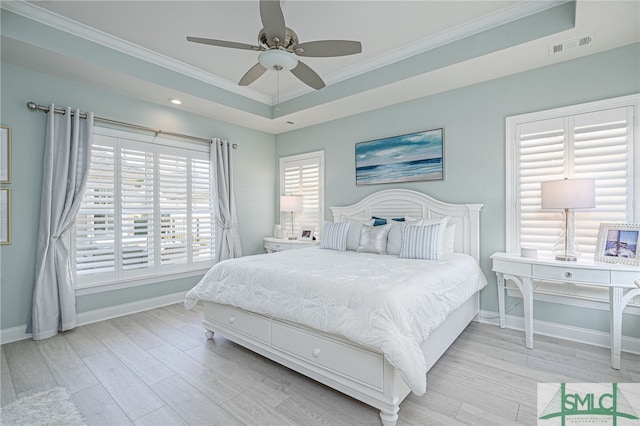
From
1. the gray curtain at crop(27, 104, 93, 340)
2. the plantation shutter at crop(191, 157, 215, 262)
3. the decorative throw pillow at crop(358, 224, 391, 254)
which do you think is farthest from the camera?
the plantation shutter at crop(191, 157, 215, 262)

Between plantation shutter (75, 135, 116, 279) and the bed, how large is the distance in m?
1.39

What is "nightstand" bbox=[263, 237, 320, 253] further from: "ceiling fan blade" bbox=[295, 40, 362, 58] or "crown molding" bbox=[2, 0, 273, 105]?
"ceiling fan blade" bbox=[295, 40, 362, 58]

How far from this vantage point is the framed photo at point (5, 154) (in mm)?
2904

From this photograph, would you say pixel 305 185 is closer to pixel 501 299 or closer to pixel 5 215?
pixel 501 299

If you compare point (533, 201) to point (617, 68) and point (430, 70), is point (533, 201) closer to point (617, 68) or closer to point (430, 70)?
point (617, 68)

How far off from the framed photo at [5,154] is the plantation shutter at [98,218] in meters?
0.62

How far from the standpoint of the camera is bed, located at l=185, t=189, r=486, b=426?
1.77 m

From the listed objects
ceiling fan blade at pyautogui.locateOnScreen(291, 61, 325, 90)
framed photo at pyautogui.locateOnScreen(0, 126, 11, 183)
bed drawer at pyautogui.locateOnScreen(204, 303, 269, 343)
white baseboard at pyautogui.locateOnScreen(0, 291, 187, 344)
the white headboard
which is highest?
ceiling fan blade at pyautogui.locateOnScreen(291, 61, 325, 90)

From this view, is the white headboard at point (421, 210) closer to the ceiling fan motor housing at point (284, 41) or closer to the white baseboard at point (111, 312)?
the ceiling fan motor housing at point (284, 41)

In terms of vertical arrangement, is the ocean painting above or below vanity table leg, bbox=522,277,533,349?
above

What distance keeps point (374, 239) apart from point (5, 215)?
3690 millimetres

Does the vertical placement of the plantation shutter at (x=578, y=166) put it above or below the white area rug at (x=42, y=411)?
above

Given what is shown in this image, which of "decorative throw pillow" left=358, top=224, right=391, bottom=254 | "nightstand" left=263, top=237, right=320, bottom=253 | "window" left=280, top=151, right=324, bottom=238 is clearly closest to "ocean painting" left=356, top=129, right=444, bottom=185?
"window" left=280, top=151, right=324, bottom=238

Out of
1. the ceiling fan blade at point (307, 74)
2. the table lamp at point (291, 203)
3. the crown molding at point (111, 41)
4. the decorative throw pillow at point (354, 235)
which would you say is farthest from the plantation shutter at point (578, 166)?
the crown molding at point (111, 41)
